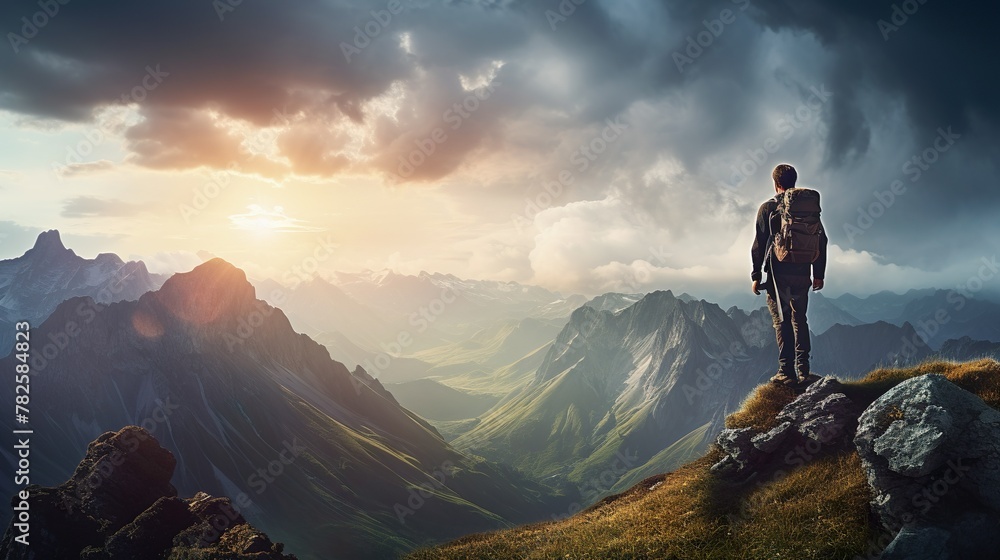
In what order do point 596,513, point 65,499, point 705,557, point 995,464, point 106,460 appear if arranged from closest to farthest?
point 995,464 < point 705,557 < point 596,513 < point 65,499 < point 106,460

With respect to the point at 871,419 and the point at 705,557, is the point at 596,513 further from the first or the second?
the point at 871,419

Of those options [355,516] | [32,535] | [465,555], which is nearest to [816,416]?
[465,555]

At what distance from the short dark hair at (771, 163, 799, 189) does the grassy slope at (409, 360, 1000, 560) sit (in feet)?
23.7

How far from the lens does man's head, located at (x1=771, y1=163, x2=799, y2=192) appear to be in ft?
61.3

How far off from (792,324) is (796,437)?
199 inches

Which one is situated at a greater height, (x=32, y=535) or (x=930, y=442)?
(x=930, y=442)

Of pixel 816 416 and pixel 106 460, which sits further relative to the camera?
pixel 106 460

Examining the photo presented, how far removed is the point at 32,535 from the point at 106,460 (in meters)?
4.60

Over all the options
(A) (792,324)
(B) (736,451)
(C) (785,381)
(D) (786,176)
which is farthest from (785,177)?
(B) (736,451)

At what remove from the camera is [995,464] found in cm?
1175

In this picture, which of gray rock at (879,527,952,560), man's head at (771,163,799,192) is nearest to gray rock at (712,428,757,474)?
gray rock at (879,527,952,560)

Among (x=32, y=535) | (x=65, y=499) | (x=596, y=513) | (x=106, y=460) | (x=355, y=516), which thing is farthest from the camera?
(x=355, y=516)

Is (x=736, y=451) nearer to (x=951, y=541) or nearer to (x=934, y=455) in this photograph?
(x=934, y=455)

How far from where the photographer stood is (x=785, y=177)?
61.3 feet
